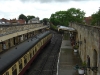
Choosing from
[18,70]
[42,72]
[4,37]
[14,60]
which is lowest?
[42,72]

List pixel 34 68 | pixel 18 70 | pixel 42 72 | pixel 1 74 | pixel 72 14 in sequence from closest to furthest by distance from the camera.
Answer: pixel 1 74 → pixel 18 70 → pixel 42 72 → pixel 34 68 → pixel 72 14

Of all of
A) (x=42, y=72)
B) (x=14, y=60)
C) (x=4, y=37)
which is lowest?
(x=42, y=72)

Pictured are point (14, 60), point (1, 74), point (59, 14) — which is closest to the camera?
point (1, 74)

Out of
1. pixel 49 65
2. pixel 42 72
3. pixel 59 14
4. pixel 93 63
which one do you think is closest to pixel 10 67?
pixel 93 63

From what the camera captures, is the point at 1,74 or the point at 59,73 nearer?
the point at 1,74

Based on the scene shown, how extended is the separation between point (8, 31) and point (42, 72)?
4.89 m

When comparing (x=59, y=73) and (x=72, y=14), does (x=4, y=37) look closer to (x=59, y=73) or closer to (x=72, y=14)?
(x=59, y=73)

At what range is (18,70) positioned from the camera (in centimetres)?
1222

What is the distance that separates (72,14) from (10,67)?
68.4 meters

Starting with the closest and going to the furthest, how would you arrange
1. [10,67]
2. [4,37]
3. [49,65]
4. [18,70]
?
[10,67]
[18,70]
[4,37]
[49,65]

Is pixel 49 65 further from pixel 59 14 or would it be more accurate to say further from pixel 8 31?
pixel 59 14

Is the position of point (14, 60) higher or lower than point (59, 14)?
lower

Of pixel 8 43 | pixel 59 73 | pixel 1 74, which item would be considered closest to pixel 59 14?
pixel 8 43

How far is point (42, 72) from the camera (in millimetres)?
17266
